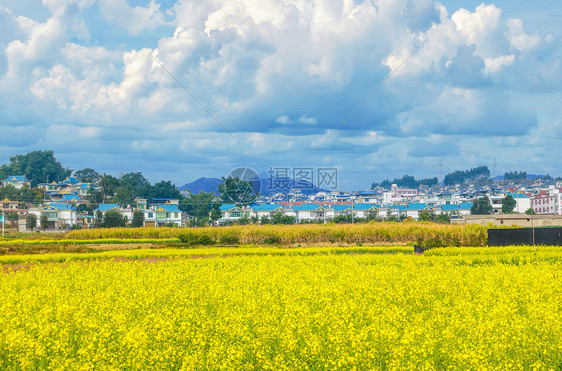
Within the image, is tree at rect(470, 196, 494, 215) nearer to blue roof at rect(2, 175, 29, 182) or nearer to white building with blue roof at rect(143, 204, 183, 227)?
white building with blue roof at rect(143, 204, 183, 227)

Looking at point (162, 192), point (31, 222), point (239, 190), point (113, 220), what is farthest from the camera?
point (162, 192)

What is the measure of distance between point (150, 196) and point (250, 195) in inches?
1529

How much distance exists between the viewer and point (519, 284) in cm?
1220

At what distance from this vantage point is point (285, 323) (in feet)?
27.3

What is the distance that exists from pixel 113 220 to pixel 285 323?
198 ft

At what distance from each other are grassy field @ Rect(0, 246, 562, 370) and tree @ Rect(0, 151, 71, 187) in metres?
132

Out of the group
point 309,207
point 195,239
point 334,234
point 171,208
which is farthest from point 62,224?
point 334,234

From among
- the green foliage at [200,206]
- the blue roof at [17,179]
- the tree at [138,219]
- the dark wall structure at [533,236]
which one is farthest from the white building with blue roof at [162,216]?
the dark wall structure at [533,236]

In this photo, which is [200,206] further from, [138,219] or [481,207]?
[481,207]

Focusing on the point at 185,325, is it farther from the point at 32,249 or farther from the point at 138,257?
the point at 32,249

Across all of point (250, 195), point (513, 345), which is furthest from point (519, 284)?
point (250, 195)

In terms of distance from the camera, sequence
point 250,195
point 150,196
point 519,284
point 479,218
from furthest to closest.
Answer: point 150,196
point 250,195
point 479,218
point 519,284

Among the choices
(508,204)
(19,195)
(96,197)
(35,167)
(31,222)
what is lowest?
(31,222)

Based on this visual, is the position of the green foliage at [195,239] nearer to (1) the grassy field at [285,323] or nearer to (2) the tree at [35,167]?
(1) the grassy field at [285,323]
